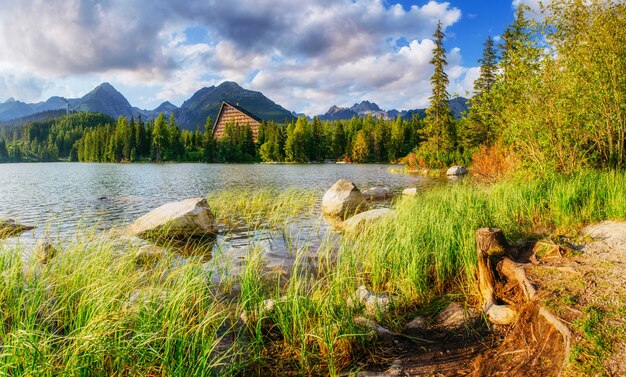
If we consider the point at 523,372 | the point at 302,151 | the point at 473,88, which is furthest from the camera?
the point at 302,151

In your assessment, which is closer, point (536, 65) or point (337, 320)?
point (337, 320)

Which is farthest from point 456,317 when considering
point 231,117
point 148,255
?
point 231,117

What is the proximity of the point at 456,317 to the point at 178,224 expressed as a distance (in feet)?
28.5

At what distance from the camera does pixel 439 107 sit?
4678cm

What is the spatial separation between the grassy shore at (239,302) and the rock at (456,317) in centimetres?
22

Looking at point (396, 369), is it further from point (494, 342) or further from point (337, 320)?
point (494, 342)

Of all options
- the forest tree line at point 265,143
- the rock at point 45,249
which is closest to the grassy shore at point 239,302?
the rock at point 45,249

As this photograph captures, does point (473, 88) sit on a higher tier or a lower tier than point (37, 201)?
higher

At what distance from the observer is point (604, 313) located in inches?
138

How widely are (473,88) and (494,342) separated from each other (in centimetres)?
5043

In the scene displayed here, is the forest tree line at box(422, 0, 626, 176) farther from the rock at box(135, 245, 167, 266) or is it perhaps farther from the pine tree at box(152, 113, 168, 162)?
the pine tree at box(152, 113, 168, 162)

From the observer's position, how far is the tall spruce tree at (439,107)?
1807 inches

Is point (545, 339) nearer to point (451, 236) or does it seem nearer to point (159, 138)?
point (451, 236)

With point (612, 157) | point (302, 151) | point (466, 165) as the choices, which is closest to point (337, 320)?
point (612, 157)
